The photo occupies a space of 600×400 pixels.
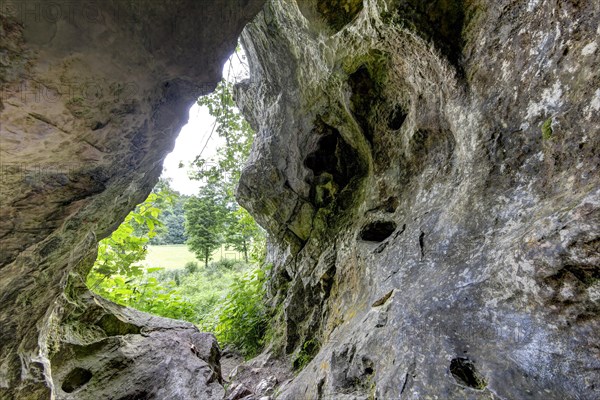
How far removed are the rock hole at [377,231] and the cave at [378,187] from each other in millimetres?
30

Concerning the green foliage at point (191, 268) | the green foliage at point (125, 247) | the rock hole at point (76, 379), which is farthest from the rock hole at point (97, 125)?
the green foliage at point (191, 268)

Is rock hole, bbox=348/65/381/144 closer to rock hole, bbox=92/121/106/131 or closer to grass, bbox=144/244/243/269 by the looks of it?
rock hole, bbox=92/121/106/131

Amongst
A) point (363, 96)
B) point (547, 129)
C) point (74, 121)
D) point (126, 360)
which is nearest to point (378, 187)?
point (363, 96)

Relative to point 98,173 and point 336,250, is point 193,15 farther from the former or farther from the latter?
point 336,250

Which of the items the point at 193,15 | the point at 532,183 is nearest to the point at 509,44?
the point at 532,183

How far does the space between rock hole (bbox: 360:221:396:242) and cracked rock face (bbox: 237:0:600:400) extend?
0.12 ft

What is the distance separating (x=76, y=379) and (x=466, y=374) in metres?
5.33

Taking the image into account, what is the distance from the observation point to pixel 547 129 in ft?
8.44

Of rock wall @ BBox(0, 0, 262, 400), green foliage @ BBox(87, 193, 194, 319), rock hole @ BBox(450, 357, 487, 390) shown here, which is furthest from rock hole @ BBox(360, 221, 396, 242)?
green foliage @ BBox(87, 193, 194, 319)

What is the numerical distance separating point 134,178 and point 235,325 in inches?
217

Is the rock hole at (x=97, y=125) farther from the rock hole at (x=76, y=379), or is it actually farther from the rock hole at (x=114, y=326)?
the rock hole at (x=114, y=326)

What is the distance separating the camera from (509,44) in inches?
119

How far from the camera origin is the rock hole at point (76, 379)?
14.3 ft

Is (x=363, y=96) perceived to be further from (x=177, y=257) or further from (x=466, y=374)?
(x=177, y=257)
